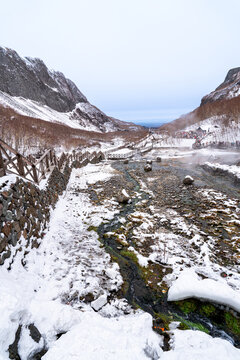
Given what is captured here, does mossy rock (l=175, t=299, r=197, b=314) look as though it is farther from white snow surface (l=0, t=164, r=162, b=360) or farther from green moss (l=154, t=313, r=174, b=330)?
white snow surface (l=0, t=164, r=162, b=360)

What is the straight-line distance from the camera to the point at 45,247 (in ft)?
18.8

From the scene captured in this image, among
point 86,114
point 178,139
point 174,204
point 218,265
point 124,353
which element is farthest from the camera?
point 86,114

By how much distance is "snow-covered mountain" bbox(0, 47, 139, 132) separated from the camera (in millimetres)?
76938

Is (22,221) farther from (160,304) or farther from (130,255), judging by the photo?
(160,304)

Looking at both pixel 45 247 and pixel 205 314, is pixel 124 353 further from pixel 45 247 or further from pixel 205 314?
pixel 45 247

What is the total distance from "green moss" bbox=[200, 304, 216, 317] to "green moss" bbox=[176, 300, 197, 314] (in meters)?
0.19

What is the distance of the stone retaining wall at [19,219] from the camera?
4.00 metres

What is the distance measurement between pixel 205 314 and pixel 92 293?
290 centimetres

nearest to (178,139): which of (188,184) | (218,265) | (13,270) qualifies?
(188,184)

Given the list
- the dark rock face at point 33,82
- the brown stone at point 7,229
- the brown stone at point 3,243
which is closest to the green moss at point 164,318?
the brown stone at point 3,243

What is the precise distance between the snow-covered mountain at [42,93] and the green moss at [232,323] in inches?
3019

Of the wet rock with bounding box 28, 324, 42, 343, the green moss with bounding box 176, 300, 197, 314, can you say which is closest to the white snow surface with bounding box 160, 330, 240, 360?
the green moss with bounding box 176, 300, 197, 314

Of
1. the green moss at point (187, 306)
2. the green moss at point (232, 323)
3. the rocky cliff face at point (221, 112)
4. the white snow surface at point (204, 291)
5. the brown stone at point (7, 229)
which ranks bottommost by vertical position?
the green moss at point (232, 323)

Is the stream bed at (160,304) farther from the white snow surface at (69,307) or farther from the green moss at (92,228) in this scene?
the green moss at (92,228)
